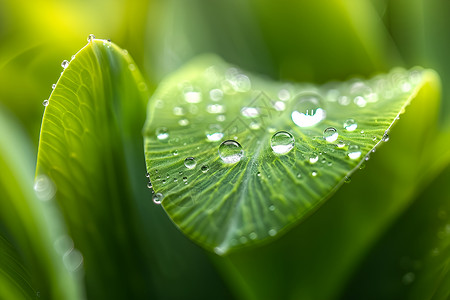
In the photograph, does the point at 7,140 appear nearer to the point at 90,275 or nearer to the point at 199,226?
the point at 90,275

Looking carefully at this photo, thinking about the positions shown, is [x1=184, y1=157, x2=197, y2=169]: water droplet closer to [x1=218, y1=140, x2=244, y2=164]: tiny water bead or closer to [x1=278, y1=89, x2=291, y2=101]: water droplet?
[x1=218, y1=140, x2=244, y2=164]: tiny water bead

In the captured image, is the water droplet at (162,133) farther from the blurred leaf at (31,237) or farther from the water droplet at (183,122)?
the blurred leaf at (31,237)

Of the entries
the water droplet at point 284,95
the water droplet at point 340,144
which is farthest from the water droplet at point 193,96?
the water droplet at point 340,144

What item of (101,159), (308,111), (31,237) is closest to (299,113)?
(308,111)

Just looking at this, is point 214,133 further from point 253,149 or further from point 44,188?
point 44,188

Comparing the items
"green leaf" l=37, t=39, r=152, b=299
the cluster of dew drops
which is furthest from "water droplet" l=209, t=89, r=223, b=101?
"green leaf" l=37, t=39, r=152, b=299

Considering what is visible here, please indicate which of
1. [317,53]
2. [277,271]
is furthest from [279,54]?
[277,271]

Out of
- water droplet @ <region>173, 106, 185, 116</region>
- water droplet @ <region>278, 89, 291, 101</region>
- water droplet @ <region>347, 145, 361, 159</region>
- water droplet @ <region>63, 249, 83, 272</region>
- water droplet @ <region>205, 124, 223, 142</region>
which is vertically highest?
water droplet @ <region>278, 89, 291, 101</region>

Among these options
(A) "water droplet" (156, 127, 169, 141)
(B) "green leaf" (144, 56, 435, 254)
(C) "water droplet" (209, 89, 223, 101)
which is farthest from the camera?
(C) "water droplet" (209, 89, 223, 101)
